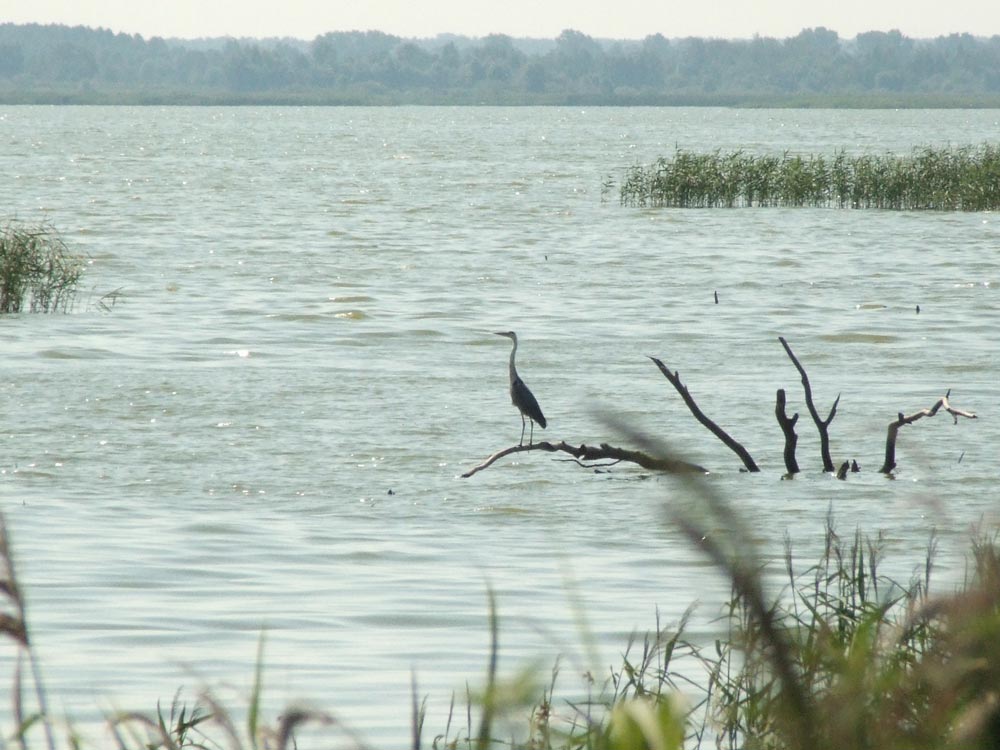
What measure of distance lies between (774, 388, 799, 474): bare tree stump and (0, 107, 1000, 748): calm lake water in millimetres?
245

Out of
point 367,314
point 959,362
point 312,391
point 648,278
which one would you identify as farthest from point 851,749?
point 648,278

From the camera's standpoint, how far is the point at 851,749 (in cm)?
164

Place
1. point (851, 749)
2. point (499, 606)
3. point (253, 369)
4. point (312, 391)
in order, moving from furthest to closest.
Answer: point (253, 369) < point (312, 391) < point (499, 606) < point (851, 749)

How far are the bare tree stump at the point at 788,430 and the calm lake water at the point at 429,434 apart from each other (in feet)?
0.80

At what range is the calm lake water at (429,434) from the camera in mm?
6945

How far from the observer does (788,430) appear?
34.9 feet

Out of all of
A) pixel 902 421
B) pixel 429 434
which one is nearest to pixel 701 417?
pixel 902 421

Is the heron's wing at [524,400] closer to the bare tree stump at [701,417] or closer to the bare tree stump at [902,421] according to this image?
the bare tree stump at [701,417]

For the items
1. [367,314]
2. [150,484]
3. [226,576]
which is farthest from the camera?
[367,314]

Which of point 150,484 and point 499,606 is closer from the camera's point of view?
point 499,606

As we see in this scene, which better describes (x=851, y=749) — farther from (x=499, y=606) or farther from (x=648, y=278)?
(x=648, y=278)

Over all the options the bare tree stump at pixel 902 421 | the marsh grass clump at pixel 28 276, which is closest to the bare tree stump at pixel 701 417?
the bare tree stump at pixel 902 421

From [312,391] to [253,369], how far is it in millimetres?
1579

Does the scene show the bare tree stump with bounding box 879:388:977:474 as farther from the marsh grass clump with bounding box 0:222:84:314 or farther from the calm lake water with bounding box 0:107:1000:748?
the marsh grass clump with bounding box 0:222:84:314
